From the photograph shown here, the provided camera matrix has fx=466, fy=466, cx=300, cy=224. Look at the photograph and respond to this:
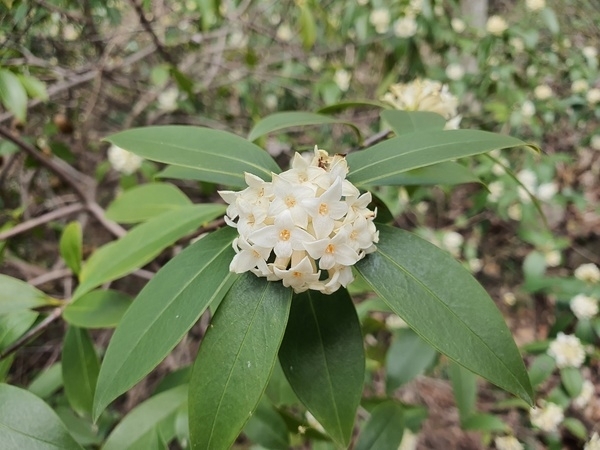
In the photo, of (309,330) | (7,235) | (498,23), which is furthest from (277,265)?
(498,23)

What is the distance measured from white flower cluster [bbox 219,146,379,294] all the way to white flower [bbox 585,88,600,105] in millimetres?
1870

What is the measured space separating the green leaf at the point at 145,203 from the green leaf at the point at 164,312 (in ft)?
1.52

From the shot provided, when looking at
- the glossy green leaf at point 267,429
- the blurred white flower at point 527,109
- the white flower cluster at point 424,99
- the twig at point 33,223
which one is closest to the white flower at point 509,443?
the glossy green leaf at point 267,429

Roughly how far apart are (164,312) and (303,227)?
0.20 m

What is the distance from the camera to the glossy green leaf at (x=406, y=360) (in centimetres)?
105

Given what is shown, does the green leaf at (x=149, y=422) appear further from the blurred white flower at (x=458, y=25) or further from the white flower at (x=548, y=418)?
the blurred white flower at (x=458, y=25)

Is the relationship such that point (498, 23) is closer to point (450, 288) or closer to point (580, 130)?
point (580, 130)

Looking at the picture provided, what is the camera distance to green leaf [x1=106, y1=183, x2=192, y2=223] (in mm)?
1056

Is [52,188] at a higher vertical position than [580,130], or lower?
higher

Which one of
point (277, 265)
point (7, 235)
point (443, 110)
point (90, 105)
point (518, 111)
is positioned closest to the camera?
point (277, 265)

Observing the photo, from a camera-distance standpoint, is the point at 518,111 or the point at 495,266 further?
the point at 495,266

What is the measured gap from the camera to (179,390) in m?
0.89

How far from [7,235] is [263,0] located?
5.46 ft

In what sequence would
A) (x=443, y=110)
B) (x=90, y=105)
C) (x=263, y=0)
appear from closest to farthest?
1. (x=443, y=110)
2. (x=90, y=105)
3. (x=263, y=0)
